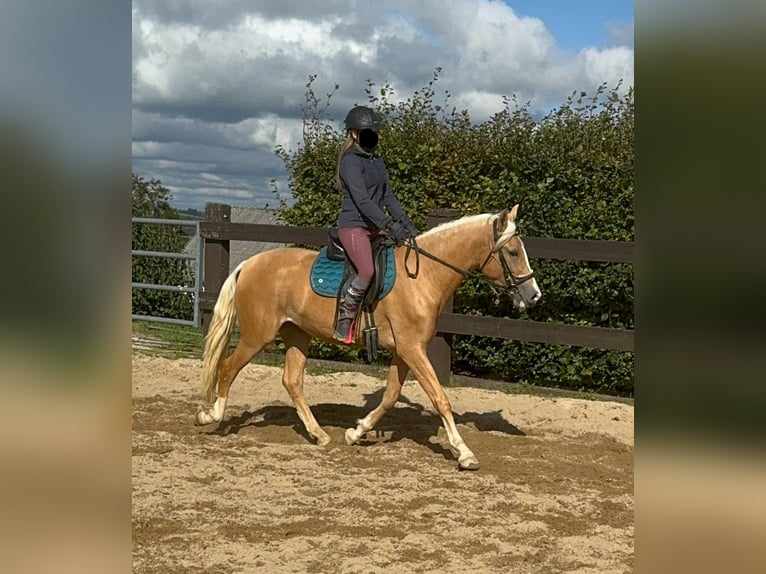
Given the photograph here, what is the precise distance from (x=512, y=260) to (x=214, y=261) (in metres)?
4.97

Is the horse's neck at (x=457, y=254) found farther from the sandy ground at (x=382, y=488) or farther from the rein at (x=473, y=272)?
the sandy ground at (x=382, y=488)

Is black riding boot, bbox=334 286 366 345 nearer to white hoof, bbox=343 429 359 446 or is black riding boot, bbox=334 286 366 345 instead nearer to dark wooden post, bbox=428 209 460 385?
white hoof, bbox=343 429 359 446

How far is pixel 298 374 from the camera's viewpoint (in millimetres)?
6207

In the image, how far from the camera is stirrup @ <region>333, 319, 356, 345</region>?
18.8ft

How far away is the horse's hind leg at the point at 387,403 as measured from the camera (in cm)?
587

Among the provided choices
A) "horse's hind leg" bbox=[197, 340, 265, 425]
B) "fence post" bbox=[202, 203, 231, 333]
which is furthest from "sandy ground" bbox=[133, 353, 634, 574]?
"fence post" bbox=[202, 203, 231, 333]

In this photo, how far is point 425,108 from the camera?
9.04 metres

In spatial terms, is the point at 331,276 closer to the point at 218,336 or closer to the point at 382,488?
the point at 218,336

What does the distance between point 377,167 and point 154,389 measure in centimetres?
349

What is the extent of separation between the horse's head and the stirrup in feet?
3.51

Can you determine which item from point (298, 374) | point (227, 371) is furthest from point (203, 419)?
point (298, 374)
